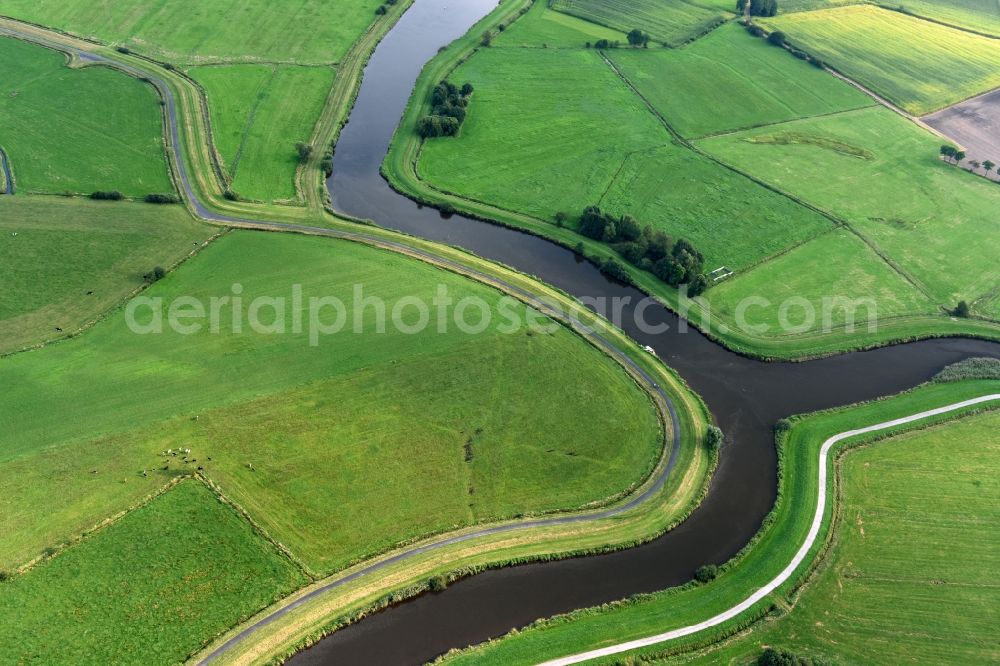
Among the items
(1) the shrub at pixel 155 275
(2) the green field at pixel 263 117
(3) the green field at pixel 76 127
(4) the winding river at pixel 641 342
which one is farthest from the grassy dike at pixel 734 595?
(3) the green field at pixel 76 127

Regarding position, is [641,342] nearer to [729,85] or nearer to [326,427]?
[326,427]

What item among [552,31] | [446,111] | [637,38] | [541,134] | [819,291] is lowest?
[819,291]

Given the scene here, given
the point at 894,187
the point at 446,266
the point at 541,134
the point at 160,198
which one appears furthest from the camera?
the point at 541,134

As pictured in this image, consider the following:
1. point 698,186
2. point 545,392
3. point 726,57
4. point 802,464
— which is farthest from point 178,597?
point 726,57

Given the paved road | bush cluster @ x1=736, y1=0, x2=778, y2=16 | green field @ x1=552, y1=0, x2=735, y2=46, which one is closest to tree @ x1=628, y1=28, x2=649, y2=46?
green field @ x1=552, y1=0, x2=735, y2=46

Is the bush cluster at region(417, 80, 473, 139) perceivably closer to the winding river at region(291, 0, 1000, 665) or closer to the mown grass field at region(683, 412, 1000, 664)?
the winding river at region(291, 0, 1000, 665)

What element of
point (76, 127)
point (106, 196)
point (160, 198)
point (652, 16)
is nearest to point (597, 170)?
point (160, 198)
